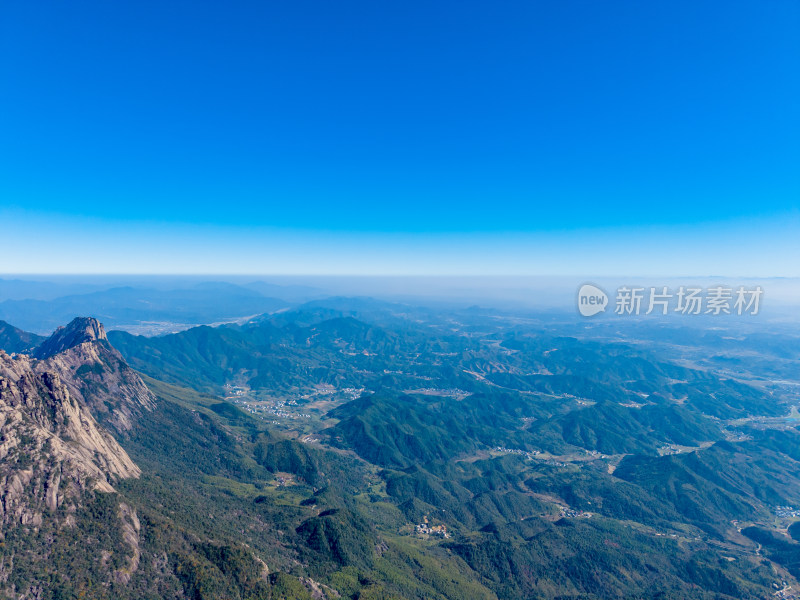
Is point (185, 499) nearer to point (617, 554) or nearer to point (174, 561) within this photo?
point (174, 561)

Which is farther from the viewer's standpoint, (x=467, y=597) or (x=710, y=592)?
(x=710, y=592)

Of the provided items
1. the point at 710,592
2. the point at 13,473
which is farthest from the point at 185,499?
the point at 710,592

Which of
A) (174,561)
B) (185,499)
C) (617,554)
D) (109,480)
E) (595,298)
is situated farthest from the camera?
(617,554)
